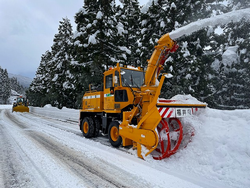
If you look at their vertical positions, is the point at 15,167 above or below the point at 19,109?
below

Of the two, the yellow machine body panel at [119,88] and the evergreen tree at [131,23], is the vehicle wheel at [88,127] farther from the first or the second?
the evergreen tree at [131,23]

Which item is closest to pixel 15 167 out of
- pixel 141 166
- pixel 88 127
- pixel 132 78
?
pixel 141 166

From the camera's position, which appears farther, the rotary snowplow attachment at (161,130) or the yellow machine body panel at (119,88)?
the yellow machine body panel at (119,88)

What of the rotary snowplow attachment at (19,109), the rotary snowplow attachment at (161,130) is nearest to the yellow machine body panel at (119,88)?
the rotary snowplow attachment at (161,130)

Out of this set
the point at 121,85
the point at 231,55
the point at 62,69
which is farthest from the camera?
the point at 62,69

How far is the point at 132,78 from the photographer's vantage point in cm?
645

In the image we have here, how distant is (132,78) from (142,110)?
61.0 inches

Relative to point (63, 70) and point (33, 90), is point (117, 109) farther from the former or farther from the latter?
point (33, 90)

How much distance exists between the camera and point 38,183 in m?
3.29

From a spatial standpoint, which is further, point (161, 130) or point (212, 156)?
point (161, 130)

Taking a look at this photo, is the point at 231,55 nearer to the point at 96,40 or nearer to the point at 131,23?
the point at 96,40

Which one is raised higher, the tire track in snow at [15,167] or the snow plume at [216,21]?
the snow plume at [216,21]

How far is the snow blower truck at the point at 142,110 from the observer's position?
457 centimetres

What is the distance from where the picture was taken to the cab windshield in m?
6.21
